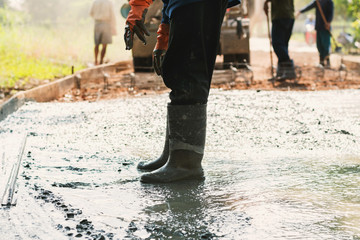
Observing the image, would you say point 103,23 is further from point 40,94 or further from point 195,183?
point 195,183

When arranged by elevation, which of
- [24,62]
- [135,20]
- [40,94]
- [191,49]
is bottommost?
[40,94]

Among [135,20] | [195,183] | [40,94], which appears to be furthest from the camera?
[40,94]

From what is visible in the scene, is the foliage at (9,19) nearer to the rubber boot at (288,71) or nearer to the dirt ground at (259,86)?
the dirt ground at (259,86)

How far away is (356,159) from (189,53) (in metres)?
1.35

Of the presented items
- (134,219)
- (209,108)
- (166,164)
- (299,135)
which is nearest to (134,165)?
(166,164)

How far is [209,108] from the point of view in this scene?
243 inches

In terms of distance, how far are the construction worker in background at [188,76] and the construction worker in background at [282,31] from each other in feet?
22.9

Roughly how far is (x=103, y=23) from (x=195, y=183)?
458 inches

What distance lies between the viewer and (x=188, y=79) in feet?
10.1

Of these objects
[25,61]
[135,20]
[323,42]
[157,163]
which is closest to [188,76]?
[135,20]

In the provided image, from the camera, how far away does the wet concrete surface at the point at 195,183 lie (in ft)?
7.56

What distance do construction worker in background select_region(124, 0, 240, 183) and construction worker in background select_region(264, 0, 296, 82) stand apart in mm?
6982

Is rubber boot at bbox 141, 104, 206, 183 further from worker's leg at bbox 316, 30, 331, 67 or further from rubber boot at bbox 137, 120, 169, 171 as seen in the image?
worker's leg at bbox 316, 30, 331, 67

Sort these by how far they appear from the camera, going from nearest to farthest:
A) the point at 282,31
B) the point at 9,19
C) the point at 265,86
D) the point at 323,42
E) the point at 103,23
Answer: the point at 265,86 → the point at 282,31 → the point at 323,42 → the point at 103,23 → the point at 9,19
